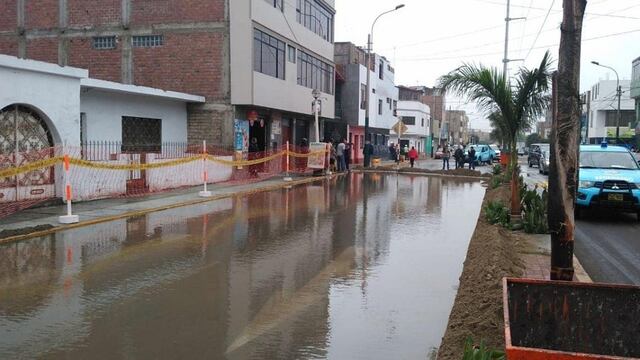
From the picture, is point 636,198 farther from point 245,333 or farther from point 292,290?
point 245,333

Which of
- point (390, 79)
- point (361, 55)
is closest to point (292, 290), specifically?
point (361, 55)

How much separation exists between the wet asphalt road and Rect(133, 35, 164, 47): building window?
1813cm

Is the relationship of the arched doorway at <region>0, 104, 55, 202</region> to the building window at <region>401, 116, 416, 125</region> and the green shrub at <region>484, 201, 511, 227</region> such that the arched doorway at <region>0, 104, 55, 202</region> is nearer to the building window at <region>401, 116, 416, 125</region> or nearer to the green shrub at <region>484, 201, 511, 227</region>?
the green shrub at <region>484, 201, 511, 227</region>

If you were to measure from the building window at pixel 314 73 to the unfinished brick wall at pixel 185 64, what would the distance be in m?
7.60

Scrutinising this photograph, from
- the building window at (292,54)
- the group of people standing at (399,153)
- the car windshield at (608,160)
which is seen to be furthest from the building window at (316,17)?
the car windshield at (608,160)

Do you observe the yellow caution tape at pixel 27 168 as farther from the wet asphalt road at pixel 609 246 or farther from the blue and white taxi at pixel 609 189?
the blue and white taxi at pixel 609 189

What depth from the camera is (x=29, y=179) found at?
13742mm

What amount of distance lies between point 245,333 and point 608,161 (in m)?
11.5

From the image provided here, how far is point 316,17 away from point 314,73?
3.33m

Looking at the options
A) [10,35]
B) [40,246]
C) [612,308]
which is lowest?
[40,246]

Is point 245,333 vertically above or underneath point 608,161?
underneath

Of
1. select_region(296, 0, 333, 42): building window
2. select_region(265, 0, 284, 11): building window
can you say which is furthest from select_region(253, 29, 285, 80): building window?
select_region(296, 0, 333, 42): building window

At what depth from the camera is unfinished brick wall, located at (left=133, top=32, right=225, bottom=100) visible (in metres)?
23.7

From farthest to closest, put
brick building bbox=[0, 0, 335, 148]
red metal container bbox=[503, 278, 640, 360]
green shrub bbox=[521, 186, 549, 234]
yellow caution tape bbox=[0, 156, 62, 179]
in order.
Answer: brick building bbox=[0, 0, 335, 148], yellow caution tape bbox=[0, 156, 62, 179], green shrub bbox=[521, 186, 549, 234], red metal container bbox=[503, 278, 640, 360]
